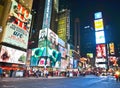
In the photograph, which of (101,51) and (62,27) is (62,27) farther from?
(101,51)

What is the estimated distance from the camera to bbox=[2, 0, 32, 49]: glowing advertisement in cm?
4844

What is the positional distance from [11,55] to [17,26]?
8828mm

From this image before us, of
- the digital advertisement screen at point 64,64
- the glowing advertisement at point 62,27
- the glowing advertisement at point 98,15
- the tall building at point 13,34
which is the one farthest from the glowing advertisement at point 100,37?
the tall building at point 13,34

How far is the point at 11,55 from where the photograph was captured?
48.6m

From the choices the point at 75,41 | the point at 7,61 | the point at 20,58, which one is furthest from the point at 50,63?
the point at 75,41

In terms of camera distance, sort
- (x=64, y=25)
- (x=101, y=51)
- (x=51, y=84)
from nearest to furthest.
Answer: (x=51, y=84) → (x=101, y=51) → (x=64, y=25)

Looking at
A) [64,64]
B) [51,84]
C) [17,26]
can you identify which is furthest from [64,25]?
[51,84]

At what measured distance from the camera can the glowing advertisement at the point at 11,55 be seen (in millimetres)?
45575

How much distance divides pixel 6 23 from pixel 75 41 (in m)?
125

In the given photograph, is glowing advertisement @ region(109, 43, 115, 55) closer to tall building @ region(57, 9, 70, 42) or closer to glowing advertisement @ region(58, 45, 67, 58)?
tall building @ region(57, 9, 70, 42)

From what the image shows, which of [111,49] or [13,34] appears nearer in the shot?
[13,34]

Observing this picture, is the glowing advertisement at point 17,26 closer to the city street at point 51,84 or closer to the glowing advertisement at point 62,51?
the city street at point 51,84

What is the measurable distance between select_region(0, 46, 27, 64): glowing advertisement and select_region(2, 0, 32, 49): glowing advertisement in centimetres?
210

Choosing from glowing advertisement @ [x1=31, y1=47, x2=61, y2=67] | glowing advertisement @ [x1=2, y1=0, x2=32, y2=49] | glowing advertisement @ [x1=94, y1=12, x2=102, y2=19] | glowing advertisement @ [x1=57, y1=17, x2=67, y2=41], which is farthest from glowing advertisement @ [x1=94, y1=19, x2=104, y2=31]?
glowing advertisement @ [x1=2, y1=0, x2=32, y2=49]
